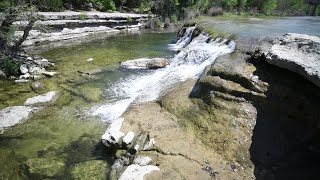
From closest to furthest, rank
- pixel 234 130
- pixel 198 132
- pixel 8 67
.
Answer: pixel 234 130, pixel 198 132, pixel 8 67

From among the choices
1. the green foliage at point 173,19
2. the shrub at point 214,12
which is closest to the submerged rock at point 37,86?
the green foliage at point 173,19

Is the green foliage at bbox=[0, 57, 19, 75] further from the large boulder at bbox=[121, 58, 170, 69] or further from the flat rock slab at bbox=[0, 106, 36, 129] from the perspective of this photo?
the large boulder at bbox=[121, 58, 170, 69]

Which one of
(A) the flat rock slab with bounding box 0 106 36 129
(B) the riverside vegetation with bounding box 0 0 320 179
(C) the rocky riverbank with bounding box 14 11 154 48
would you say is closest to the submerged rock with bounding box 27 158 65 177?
(B) the riverside vegetation with bounding box 0 0 320 179

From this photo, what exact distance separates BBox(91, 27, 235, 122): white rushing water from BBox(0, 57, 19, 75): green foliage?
380cm

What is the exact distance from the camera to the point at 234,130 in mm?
6109

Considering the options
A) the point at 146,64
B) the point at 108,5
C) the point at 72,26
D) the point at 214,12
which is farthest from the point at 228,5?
the point at 146,64

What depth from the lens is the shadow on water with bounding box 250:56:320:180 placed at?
17.9ft

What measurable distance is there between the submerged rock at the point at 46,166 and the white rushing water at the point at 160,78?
200 cm

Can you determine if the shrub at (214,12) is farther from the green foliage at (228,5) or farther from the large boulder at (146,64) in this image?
the large boulder at (146,64)

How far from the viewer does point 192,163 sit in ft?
18.1

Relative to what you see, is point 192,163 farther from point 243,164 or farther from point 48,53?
point 48,53

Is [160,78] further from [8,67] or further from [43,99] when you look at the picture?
[8,67]

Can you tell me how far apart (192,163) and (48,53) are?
37.6 ft

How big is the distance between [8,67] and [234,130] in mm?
8603
